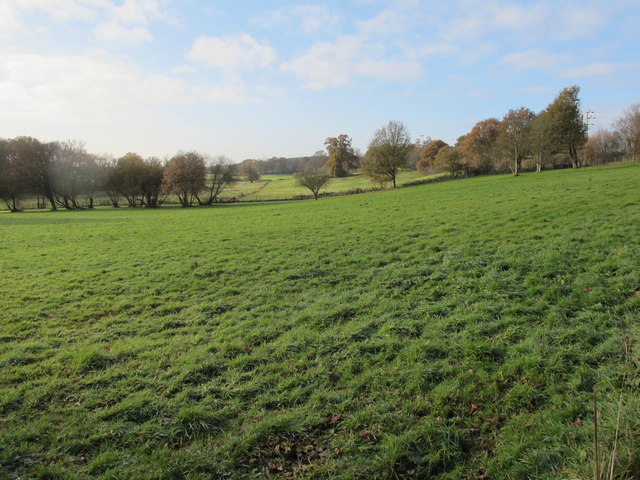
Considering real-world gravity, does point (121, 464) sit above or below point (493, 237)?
below

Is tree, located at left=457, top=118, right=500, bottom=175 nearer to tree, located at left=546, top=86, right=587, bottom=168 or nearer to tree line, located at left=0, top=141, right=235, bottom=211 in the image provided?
tree, located at left=546, top=86, right=587, bottom=168

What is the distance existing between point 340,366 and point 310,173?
59513 millimetres

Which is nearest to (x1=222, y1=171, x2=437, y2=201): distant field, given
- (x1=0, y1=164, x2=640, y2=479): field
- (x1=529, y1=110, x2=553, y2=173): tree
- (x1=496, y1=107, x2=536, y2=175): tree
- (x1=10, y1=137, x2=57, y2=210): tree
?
(x1=496, y1=107, x2=536, y2=175): tree

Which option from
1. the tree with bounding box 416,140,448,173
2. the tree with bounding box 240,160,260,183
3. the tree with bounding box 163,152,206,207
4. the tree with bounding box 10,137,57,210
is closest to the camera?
the tree with bounding box 10,137,57,210

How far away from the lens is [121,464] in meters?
3.99

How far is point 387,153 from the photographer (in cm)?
5906

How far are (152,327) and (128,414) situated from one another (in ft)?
10.8

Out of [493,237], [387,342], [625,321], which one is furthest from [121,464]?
[493,237]

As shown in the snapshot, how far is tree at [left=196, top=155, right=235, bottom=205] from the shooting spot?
63.1 meters

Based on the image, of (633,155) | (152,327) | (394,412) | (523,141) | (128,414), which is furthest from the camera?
(633,155)

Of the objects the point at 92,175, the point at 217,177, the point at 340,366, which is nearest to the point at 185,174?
the point at 217,177

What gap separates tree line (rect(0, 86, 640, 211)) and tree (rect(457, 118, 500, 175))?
7.2 inches

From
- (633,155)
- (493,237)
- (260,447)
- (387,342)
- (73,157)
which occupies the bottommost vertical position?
(260,447)

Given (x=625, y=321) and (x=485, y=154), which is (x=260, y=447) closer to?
(x=625, y=321)
